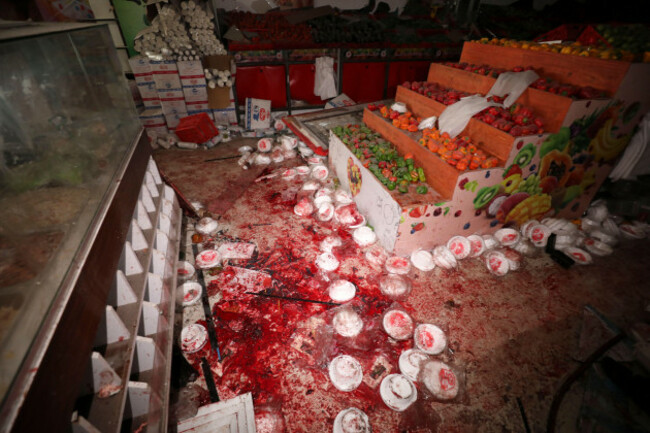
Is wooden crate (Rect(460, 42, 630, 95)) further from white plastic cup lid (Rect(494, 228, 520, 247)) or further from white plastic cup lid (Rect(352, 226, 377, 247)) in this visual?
white plastic cup lid (Rect(352, 226, 377, 247))

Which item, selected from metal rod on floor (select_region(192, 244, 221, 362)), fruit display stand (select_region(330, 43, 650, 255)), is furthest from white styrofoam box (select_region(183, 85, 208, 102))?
metal rod on floor (select_region(192, 244, 221, 362))

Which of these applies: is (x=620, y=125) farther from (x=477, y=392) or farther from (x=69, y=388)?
(x=69, y=388)

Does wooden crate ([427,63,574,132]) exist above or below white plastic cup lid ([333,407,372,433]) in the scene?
above

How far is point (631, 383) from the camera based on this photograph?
232 cm

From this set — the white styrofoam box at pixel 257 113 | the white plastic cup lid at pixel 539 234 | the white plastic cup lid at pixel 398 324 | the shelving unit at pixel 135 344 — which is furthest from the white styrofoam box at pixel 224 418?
the white styrofoam box at pixel 257 113

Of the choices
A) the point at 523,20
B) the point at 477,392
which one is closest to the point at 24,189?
the point at 477,392

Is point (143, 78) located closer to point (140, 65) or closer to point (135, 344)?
point (140, 65)

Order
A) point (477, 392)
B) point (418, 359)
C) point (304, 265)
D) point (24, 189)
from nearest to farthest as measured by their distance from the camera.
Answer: point (24, 189) < point (477, 392) < point (418, 359) < point (304, 265)

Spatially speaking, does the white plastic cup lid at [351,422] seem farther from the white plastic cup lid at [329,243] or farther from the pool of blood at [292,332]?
the white plastic cup lid at [329,243]

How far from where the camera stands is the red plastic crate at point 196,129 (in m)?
6.41

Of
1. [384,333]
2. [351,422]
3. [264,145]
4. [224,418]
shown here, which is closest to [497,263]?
[384,333]

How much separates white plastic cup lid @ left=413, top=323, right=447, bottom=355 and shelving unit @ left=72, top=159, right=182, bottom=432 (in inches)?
89.3

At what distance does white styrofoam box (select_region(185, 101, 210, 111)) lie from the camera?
23.2 feet

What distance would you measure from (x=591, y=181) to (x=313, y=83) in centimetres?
677
